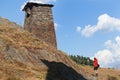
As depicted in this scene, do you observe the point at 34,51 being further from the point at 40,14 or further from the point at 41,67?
the point at 40,14

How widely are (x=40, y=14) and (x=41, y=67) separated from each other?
589 inches

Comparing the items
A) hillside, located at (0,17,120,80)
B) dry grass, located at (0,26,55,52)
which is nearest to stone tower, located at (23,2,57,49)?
dry grass, located at (0,26,55,52)

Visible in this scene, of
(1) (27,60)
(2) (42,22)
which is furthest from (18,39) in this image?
(2) (42,22)

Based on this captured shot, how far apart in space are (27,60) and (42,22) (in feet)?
44.4

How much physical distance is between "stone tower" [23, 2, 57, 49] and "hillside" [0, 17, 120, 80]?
483 centimetres

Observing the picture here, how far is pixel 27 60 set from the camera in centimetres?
3419

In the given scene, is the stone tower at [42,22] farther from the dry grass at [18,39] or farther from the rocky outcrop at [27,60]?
the rocky outcrop at [27,60]

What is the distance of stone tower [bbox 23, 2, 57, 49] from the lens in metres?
46.5

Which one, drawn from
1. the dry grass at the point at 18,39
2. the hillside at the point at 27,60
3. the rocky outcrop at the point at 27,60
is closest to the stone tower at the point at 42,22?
the dry grass at the point at 18,39

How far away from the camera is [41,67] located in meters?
34.0

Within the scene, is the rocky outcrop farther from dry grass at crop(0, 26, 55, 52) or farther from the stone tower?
the stone tower

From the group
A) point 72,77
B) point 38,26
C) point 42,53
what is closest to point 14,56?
point 42,53

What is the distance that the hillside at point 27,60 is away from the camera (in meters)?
30.9

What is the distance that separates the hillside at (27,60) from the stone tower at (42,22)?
4.83m
